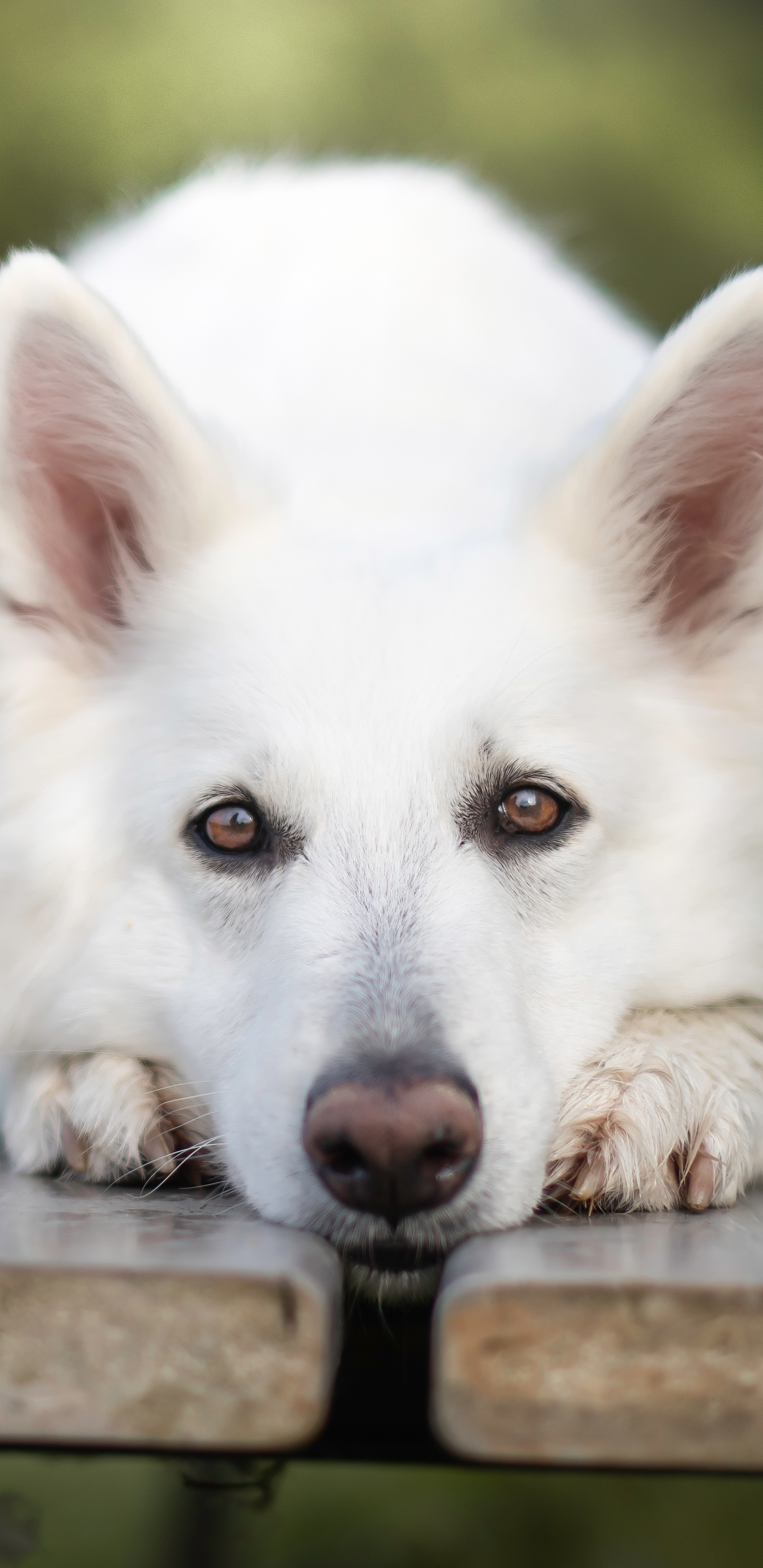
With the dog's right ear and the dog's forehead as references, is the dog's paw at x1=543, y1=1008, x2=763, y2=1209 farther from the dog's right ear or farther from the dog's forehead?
the dog's right ear

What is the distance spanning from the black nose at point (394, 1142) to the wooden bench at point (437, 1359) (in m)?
0.19

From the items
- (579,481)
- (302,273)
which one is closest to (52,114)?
(302,273)

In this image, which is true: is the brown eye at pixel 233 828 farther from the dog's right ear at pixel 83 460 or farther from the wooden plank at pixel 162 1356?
the wooden plank at pixel 162 1356

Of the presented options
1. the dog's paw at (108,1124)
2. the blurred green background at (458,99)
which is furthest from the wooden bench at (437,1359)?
the blurred green background at (458,99)

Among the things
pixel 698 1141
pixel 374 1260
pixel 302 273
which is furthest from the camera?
pixel 302 273

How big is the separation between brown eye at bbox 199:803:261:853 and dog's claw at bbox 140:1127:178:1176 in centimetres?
40

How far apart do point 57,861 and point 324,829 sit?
0.51 m

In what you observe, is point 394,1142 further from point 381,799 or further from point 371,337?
point 371,337

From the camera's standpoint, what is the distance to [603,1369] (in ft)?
3.61

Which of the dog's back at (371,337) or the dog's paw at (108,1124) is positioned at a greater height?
the dog's back at (371,337)

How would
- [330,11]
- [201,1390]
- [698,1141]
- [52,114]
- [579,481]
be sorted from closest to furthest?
[201,1390] < [698,1141] < [579,481] < [52,114] < [330,11]

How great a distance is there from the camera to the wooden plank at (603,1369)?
1.09 metres

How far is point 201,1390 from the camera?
113 centimetres

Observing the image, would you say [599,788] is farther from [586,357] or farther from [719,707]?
[586,357]
